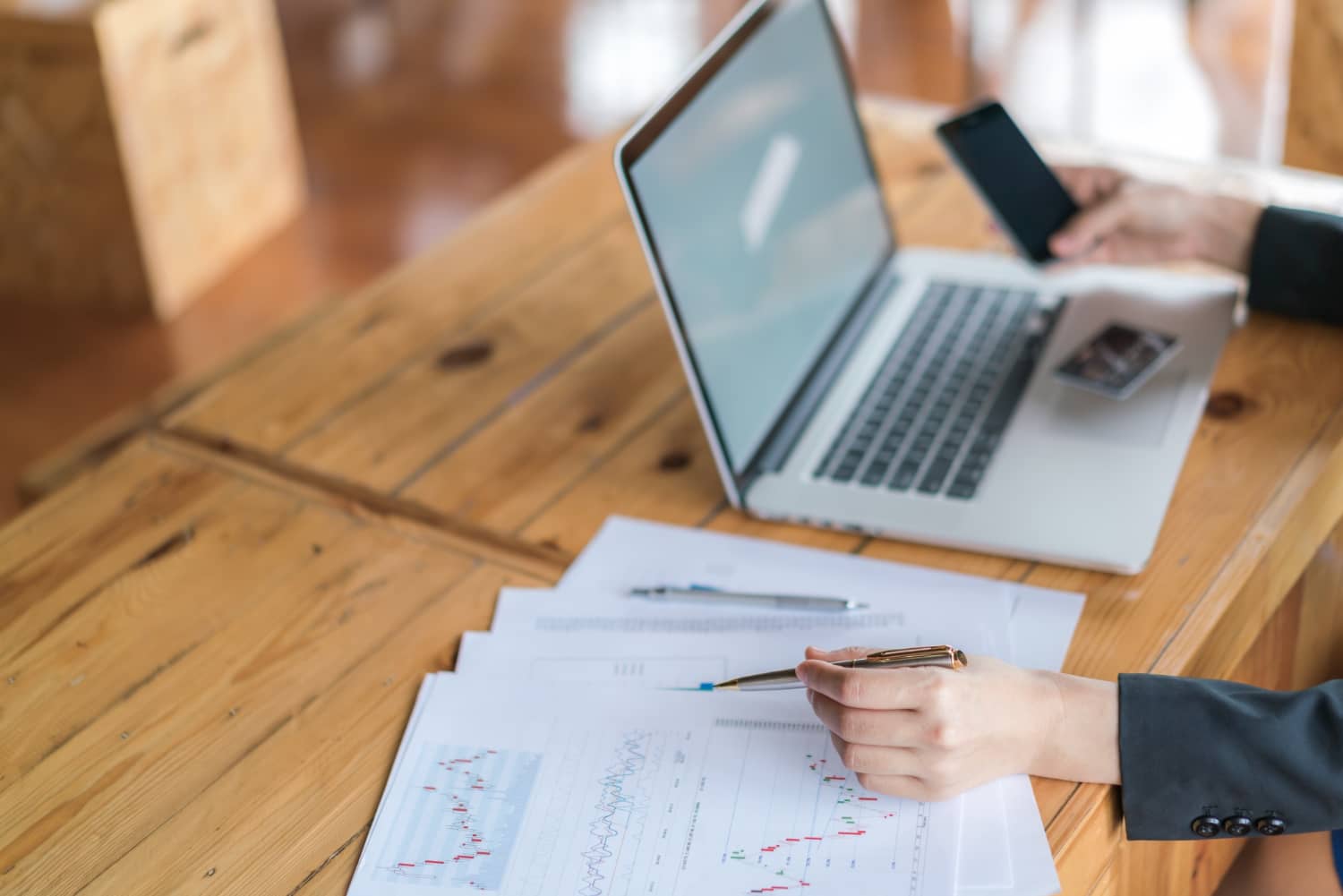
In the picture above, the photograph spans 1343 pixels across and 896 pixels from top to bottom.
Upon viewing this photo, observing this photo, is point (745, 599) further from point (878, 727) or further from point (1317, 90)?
point (1317, 90)

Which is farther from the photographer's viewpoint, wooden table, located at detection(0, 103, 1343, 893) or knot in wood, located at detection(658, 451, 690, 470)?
knot in wood, located at detection(658, 451, 690, 470)

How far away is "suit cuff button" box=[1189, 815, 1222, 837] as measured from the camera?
2.79 feet

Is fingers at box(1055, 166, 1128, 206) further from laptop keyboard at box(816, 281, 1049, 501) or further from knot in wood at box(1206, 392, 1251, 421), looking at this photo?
knot in wood at box(1206, 392, 1251, 421)

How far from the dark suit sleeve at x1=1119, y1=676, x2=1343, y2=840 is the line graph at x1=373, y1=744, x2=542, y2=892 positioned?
0.36 meters

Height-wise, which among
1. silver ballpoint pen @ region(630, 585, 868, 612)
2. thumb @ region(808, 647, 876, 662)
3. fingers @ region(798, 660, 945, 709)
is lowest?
silver ballpoint pen @ region(630, 585, 868, 612)

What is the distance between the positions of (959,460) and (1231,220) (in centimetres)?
38

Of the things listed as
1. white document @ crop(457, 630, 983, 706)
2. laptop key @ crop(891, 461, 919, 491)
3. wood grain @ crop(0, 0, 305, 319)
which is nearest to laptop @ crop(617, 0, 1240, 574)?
laptop key @ crop(891, 461, 919, 491)

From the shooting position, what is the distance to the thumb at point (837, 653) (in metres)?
0.85

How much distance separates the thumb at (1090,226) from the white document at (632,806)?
1.81 ft

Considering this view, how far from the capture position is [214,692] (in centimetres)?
93

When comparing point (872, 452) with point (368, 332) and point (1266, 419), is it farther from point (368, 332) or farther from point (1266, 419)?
point (368, 332)

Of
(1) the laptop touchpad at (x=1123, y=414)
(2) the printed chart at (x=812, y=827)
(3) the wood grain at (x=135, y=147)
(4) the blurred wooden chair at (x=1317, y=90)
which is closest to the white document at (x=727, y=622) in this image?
(2) the printed chart at (x=812, y=827)

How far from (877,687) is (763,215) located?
0.46m

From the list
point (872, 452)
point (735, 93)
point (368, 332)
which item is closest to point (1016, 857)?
point (872, 452)
